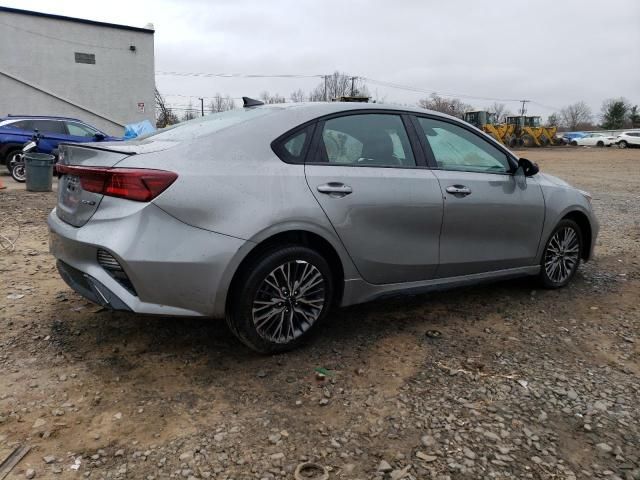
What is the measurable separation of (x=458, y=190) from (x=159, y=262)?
7.13 ft

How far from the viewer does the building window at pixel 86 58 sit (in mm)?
24359

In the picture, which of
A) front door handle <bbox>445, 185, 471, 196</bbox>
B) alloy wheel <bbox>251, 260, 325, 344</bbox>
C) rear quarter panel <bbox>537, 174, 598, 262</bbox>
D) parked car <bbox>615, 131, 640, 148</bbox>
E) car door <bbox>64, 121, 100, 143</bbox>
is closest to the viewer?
alloy wheel <bbox>251, 260, 325, 344</bbox>

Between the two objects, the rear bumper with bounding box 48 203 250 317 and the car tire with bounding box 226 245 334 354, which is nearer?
the rear bumper with bounding box 48 203 250 317

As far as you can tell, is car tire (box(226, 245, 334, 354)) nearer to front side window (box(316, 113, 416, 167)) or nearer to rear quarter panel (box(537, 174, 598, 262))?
front side window (box(316, 113, 416, 167))

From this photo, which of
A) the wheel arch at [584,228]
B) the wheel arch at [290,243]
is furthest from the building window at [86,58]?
the wheel arch at [290,243]

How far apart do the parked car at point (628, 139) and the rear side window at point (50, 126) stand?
44.9 meters

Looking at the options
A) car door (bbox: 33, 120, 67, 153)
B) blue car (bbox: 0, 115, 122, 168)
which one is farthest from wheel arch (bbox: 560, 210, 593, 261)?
car door (bbox: 33, 120, 67, 153)

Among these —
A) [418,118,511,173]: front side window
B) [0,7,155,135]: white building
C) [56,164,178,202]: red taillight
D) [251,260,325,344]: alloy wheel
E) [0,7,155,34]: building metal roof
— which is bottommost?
[251,260,325,344]: alloy wheel

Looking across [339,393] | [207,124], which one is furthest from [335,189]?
[339,393]

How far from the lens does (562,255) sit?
4.79m

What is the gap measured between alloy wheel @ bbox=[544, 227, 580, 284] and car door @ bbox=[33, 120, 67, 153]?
496 inches

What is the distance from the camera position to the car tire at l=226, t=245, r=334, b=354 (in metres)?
3.03

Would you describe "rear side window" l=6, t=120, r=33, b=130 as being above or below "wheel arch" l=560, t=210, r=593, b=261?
above

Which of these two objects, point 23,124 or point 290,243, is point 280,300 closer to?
point 290,243
